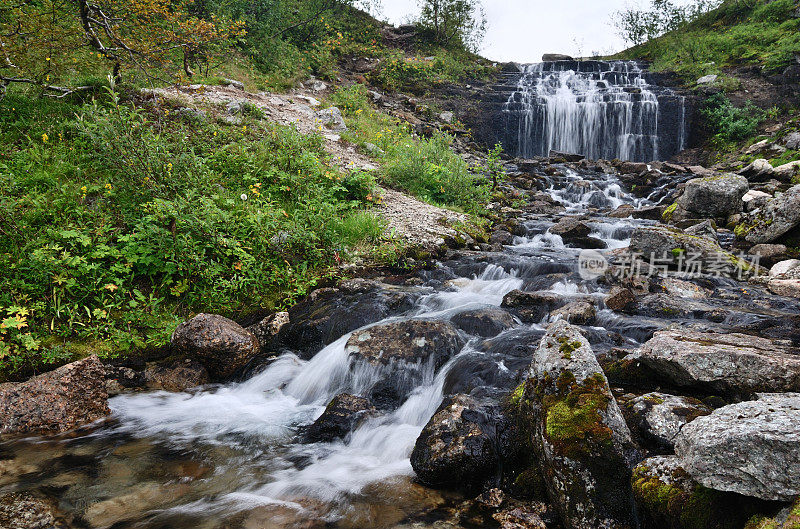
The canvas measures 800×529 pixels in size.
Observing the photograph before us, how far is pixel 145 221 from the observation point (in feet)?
18.5

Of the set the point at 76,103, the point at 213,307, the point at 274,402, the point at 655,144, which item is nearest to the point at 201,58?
the point at 76,103

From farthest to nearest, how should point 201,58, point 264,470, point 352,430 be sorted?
point 201,58 → point 352,430 → point 264,470

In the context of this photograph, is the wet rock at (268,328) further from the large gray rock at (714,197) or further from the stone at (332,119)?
the large gray rock at (714,197)

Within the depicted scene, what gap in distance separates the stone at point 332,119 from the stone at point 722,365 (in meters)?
12.7

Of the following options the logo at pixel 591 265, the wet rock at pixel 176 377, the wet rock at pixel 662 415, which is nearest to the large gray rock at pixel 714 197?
the logo at pixel 591 265

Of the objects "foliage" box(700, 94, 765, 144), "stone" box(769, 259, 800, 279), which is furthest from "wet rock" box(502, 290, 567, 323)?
"foliage" box(700, 94, 765, 144)

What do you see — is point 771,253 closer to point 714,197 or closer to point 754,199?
point 754,199

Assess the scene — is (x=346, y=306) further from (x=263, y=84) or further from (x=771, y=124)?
(x=771, y=124)

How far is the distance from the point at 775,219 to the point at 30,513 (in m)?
12.1

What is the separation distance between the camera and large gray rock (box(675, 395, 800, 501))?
69.7 inches

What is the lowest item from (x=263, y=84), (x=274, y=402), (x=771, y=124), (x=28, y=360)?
(x=274, y=402)

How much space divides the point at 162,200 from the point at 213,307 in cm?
176

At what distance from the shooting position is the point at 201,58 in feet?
48.7

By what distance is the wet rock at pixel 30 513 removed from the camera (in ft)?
8.59
